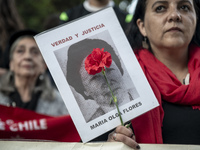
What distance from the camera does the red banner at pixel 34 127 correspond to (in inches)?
96.3

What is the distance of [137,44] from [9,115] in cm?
116

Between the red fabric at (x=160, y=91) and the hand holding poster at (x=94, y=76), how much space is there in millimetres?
137

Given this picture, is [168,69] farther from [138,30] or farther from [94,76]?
[94,76]

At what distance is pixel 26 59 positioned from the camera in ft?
11.4

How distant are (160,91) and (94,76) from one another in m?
0.41

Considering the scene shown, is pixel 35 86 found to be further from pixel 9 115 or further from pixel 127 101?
pixel 127 101

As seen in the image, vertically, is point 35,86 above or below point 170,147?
above

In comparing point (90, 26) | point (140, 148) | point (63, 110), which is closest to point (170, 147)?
point (140, 148)

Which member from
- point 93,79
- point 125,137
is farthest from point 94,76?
point 125,137

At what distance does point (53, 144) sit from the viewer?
1.69m

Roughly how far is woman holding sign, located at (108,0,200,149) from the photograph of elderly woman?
154 millimetres

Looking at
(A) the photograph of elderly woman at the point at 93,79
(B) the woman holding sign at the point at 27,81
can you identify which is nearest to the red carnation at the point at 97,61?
(A) the photograph of elderly woman at the point at 93,79

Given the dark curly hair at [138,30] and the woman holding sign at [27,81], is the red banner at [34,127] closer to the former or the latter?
the woman holding sign at [27,81]

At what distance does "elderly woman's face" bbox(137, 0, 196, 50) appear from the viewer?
1860 millimetres
